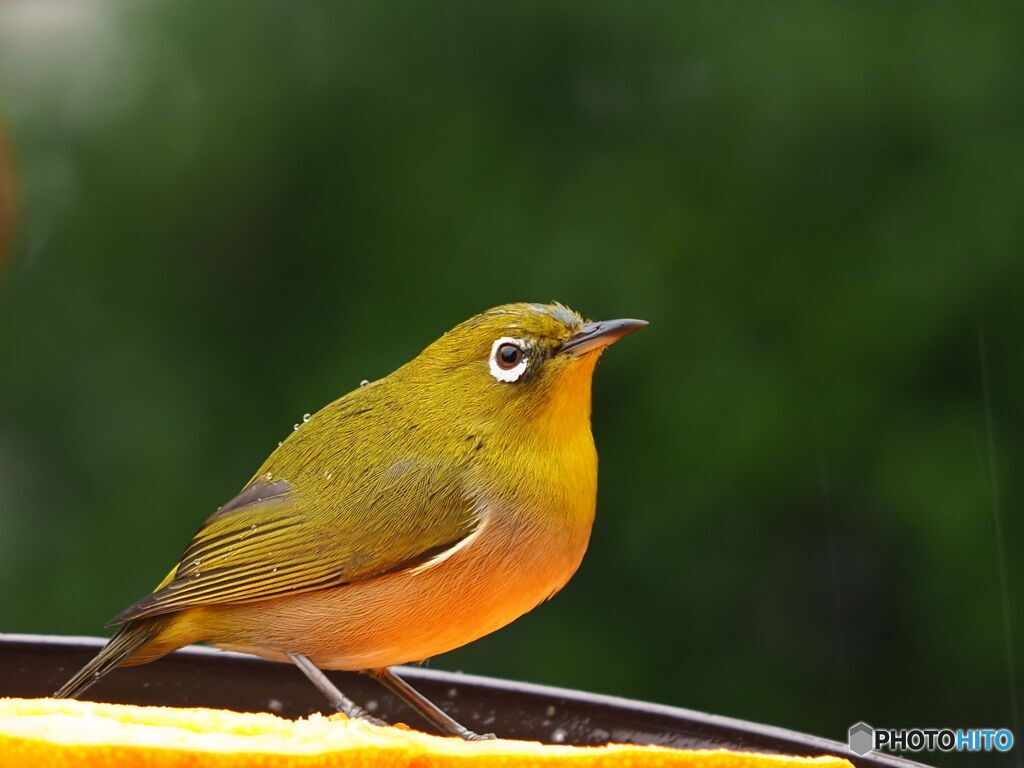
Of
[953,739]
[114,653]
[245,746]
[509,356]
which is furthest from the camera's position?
[953,739]

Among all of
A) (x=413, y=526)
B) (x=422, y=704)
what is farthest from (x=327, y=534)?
(x=422, y=704)

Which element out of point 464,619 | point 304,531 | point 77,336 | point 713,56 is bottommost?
point 464,619

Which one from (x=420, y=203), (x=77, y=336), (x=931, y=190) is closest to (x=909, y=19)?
(x=931, y=190)

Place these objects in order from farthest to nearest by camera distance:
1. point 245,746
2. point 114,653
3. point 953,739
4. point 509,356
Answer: point 953,739
point 509,356
point 114,653
point 245,746

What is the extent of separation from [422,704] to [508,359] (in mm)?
420

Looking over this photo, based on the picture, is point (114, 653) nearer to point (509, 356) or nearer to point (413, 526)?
point (413, 526)

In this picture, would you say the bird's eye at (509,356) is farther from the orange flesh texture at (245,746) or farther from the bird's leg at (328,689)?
the orange flesh texture at (245,746)

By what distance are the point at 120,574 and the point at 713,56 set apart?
1935 millimetres

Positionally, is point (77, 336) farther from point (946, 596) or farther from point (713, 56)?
point (946, 596)

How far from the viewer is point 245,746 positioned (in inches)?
49.4

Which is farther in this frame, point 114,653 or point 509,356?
point 509,356

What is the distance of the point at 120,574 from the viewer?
3787mm

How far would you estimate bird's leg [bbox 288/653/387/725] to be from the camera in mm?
1760

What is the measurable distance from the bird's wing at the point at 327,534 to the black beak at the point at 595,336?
0.73 feet
